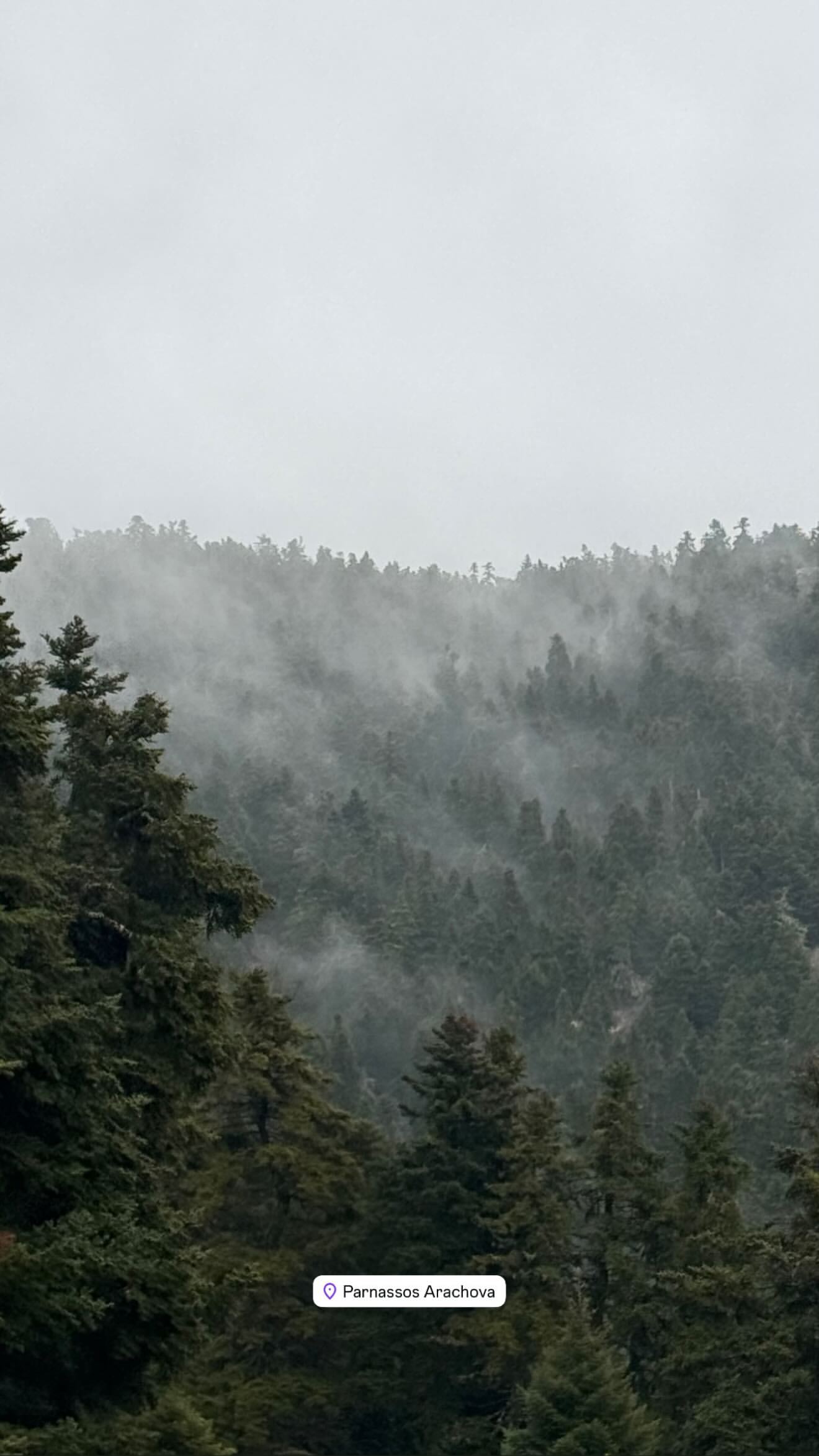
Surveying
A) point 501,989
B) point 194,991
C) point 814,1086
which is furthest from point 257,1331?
point 501,989

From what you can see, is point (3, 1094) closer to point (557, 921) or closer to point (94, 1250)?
point (94, 1250)

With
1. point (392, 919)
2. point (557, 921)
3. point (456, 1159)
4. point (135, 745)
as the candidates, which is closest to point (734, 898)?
point (557, 921)

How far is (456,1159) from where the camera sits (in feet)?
129

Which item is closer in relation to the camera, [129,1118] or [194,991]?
[129,1118]

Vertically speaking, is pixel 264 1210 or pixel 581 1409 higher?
pixel 264 1210

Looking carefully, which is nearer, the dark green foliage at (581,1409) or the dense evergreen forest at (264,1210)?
the dense evergreen forest at (264,1210)

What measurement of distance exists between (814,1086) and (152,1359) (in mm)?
16942

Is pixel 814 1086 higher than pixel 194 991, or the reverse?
pixel 194 991

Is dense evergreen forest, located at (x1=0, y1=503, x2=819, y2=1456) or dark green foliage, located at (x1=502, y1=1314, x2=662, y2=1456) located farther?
dark green foliage, located at (x1=502, y1=1314, x2=662, y2=1456)

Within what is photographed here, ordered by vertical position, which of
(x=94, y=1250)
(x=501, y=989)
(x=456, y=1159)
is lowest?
(x=501, y=989)

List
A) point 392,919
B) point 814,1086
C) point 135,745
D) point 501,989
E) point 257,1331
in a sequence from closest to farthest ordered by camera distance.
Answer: point 135,745, point 814,1086, point 257,1331, point 501,989, point 392,919

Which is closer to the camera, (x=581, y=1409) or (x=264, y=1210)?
(x=581, y=1409)

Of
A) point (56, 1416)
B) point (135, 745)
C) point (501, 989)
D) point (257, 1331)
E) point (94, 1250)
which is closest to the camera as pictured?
point (94, 1250)

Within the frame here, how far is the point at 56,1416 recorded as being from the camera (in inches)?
693
